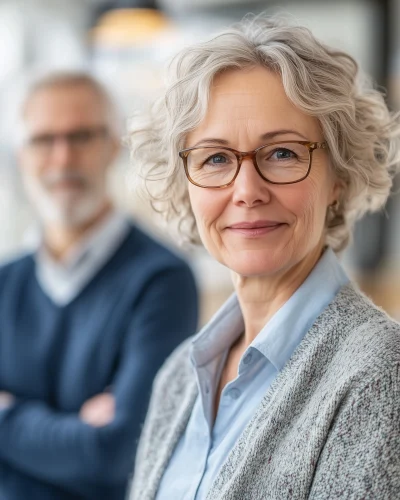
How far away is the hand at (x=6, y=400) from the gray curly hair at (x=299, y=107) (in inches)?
34.9

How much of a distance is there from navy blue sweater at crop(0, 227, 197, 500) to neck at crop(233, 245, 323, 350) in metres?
0.69

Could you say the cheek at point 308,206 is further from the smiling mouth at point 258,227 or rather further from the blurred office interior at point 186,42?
the blurred office interior at point 186,42

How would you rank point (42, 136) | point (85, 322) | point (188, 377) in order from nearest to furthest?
point (188, 377), point (85, 322), point (42, 136)

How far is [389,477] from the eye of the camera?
92 cm

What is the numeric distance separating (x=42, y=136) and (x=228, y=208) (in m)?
1.18

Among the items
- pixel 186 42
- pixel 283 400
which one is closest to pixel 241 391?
pixel 283 400

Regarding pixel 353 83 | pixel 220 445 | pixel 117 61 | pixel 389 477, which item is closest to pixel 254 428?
pixel 220 445

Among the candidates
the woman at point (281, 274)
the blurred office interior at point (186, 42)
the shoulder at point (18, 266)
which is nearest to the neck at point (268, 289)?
the woman at point (281, 274)

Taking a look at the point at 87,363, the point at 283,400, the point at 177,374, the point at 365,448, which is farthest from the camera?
the point at 87,363

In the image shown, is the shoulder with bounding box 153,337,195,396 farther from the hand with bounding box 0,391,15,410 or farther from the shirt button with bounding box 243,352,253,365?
the hand with bounding box 0,391,15,410

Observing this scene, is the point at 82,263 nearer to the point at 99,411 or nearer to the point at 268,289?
the point at 99,411

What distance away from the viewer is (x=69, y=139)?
2.20 m

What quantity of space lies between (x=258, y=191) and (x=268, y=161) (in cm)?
5

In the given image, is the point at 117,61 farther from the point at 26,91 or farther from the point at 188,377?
the point at 188,377
